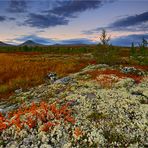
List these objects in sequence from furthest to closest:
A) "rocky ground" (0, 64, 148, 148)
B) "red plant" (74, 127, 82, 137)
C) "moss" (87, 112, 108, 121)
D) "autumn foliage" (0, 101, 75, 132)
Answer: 1. "moss" (87, 112, 108, 121)
2. "autumn foliage" (0, 101, 75, 132)
3. "red plant" (74, 127, 82, 137)
4. "rocky ground" (0, 64, 148, 148)

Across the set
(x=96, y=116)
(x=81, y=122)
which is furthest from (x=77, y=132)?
(x=96, y=116)

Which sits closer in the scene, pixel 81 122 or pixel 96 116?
pixel 81 122

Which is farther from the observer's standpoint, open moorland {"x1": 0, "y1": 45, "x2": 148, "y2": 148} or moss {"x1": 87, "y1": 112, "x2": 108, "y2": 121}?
moss {"x1": 87, "y1": 112, "x2": 108, "y2": 121}

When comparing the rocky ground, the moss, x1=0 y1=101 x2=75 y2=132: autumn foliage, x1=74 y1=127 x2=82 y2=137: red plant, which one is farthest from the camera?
the moss

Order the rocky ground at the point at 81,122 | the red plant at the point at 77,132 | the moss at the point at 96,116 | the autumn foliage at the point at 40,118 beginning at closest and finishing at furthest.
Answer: the rocky ground at the point at 81,122 → the red plant at the point at 77,132 → the autumn foliage at the point at 40,118 → the moss at the point at 96,116

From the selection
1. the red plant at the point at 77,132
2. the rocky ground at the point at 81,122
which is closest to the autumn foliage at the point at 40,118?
the rocky ground at the point at 81,122

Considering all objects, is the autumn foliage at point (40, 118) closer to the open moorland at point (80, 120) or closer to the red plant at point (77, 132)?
the open moorland at point (80, 120)

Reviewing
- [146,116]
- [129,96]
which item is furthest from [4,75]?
[146,116]

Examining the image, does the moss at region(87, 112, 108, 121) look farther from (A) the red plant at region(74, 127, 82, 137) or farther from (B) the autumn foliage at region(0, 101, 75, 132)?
(A) the red plant at region(74, 127, 82, 137)

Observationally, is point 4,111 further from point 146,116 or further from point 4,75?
point 4,75

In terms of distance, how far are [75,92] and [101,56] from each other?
Answer: 29.5m

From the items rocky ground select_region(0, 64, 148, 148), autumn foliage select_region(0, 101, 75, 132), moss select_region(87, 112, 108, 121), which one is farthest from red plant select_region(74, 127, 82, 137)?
moss select_region(87, 112, 108, 121)

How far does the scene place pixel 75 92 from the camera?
57.1ft

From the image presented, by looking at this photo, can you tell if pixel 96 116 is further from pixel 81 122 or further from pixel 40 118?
pixel 40 118
